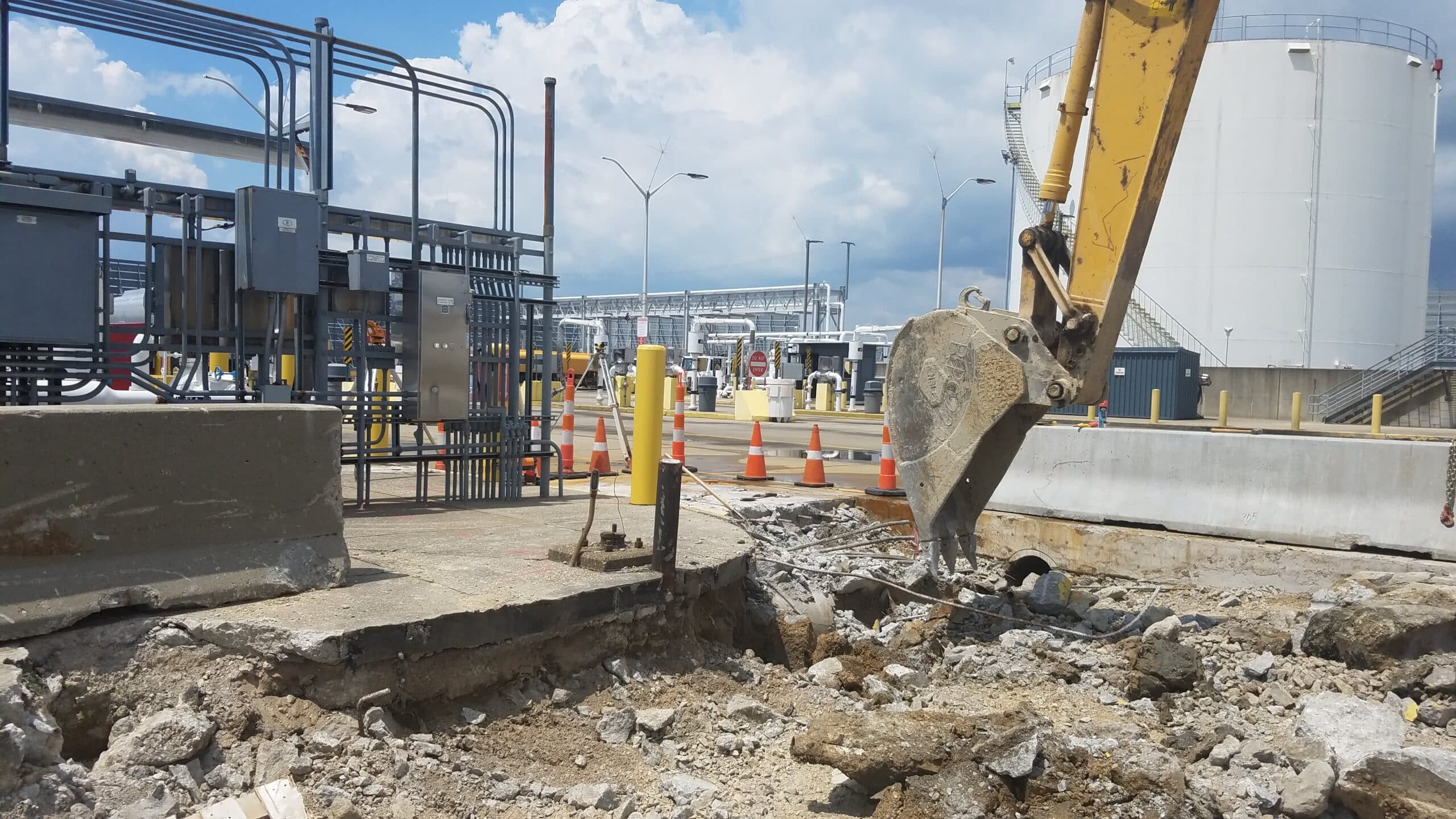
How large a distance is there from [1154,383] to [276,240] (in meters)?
26.9

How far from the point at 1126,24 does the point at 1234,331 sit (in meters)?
35.3

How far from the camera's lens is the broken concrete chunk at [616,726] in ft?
16.2

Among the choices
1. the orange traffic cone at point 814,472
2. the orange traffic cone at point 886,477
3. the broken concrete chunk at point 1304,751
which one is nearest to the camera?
the broken concrete chunk at point 1304,751

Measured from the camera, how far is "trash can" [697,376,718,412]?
3434 centimetres

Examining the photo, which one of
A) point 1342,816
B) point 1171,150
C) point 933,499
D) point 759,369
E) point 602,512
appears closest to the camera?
point 1342,816

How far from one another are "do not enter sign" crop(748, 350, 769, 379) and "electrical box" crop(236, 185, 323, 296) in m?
26.4

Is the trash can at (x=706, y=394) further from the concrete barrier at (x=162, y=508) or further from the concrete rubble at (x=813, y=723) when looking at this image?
the concrete barrier at (x=162, y=508)

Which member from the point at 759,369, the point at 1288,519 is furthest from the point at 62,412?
the point at 759,369

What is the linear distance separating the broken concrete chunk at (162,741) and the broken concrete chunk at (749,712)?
2.47 metres

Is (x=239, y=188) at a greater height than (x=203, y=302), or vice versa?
(x=239, y=188)

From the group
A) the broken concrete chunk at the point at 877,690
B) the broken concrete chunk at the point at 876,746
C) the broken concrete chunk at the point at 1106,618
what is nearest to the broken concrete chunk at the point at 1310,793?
the broken concrete chunk at the point at 876,746

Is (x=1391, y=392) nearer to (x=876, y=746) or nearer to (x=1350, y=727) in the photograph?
(x=1350, y=727)

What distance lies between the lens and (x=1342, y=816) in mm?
4582

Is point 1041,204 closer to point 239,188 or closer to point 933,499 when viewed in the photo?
point 933,499
